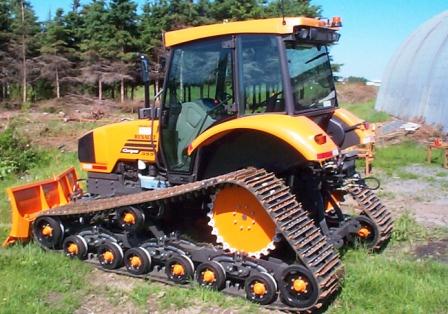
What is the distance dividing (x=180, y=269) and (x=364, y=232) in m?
2.20

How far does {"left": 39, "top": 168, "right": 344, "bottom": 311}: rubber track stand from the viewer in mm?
4301

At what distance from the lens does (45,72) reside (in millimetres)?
26875

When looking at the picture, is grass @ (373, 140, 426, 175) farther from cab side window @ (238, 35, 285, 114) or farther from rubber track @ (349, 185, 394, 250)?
cab side window @ (238, 35, 285, 114)

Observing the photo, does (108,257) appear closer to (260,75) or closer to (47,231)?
(47,231)

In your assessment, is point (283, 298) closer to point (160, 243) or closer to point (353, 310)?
point (353, 310)

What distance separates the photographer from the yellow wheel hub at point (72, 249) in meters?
5.62

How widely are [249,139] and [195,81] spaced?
906 millimetres

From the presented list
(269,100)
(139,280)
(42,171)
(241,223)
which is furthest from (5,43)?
(241,223)

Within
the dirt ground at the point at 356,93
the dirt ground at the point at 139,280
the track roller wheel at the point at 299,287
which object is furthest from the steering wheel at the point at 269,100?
the dirt ground at the point at 356,93

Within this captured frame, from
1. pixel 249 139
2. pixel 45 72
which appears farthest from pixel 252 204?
pixel 45 72

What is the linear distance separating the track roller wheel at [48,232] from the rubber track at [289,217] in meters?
1.50

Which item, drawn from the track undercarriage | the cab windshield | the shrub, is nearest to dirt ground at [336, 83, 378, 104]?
the shrub

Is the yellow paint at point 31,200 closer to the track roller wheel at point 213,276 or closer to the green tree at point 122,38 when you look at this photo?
the track roller wheel at point 213,276

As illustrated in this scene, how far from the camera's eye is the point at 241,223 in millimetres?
4754
